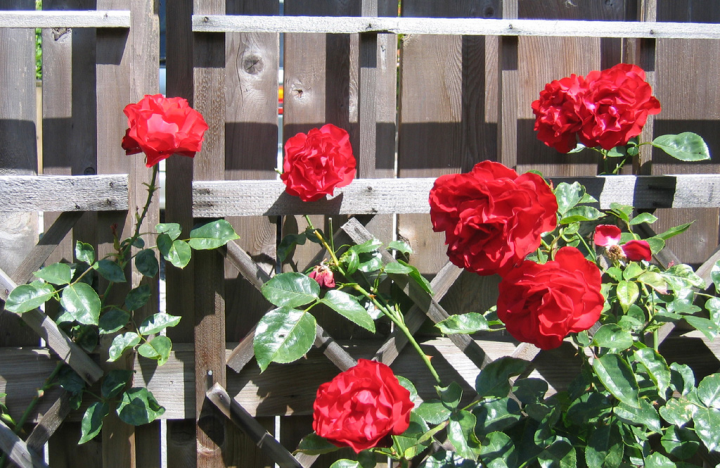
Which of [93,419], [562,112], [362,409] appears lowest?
[93,419]

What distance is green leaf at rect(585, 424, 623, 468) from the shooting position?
115cm

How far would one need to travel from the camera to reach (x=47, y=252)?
4.97ft

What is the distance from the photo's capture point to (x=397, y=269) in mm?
1437

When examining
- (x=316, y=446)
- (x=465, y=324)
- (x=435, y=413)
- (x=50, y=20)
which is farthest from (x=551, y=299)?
(x=50, y=20)

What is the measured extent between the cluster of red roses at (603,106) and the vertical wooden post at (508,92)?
168 millimetres

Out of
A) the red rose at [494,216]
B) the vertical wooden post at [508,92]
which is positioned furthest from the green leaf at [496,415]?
the vertical wooden post at [508,92]

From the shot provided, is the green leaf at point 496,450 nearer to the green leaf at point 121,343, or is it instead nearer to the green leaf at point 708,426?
the green leaf at point 708,426

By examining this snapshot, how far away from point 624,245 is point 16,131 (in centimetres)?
173

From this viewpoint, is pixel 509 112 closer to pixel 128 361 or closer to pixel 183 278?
pixel 183 278

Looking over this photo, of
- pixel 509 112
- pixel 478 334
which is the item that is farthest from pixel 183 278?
pixel 509 112

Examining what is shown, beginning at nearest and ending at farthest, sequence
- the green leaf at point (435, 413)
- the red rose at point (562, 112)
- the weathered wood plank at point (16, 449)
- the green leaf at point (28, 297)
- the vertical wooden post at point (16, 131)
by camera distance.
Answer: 1. the green leaf at point (435, 413)
2. the green leaf at point (28, 297)
3. the red rose at point (562, 112)
4. the weathered wood plank at point (16, 449)
5. the vertical wooden post at point (16, 131)

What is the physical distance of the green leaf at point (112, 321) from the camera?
4.79 ft

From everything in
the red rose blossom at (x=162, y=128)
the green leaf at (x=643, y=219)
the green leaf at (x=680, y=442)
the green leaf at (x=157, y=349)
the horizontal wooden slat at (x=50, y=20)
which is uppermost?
the horizontal wooden slat at (x=50, y=20)

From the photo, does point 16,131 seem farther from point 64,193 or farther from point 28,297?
point 28,297
